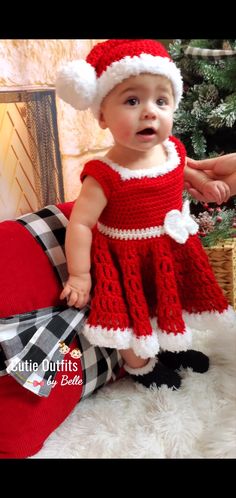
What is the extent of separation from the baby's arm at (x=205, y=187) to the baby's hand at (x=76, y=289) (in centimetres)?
28

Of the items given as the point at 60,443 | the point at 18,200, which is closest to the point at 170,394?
the point at 60,443

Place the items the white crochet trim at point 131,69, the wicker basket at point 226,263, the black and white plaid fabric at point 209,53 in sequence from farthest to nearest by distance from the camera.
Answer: the black and white plaid fabric at point 209,53 → the wicker basket at point 226,263 → the white crochet trim at point 131,69

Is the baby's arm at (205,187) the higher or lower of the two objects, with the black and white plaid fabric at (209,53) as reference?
lower

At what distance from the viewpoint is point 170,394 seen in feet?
2.74

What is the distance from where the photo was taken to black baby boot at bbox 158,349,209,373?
2.96 ft

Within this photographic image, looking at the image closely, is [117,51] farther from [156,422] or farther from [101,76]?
Result: [156,422]

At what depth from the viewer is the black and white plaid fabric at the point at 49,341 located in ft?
2.39

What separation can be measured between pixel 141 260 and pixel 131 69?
0.31 m

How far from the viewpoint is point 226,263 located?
1069mm

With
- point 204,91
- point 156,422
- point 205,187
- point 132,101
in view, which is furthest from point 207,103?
point 156,422

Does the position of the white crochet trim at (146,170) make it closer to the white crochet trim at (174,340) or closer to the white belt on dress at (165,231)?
the white belt on dress at (165,231)

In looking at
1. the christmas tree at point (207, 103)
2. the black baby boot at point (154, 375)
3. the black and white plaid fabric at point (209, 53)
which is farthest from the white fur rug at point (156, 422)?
the black and white plaid fabric at point (209, 53)
